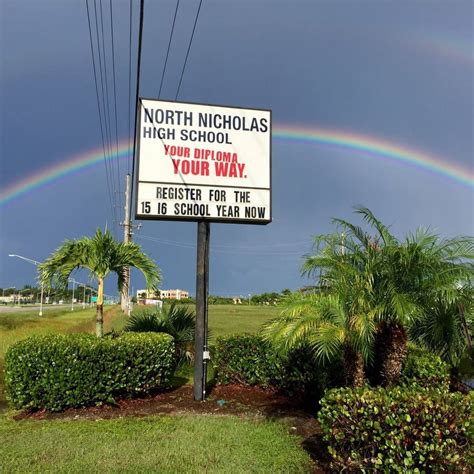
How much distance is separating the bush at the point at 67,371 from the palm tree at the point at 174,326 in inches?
131

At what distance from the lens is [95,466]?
4.70 metres

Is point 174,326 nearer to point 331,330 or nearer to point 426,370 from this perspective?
point 426,370

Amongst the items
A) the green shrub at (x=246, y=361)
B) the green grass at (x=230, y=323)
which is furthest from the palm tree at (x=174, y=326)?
the green shrub at (x=246, y=361)

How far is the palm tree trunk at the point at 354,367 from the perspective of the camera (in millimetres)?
5609

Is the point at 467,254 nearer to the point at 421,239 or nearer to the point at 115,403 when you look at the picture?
the point at 421,239

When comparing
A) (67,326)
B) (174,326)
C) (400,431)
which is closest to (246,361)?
(174,326)

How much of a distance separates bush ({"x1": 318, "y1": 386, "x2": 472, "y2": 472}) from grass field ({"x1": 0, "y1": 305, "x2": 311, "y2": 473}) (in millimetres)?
943

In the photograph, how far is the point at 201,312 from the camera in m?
8.61

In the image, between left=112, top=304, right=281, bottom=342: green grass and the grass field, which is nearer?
the grass field

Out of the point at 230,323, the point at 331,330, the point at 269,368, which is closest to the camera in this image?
the point at 331,330

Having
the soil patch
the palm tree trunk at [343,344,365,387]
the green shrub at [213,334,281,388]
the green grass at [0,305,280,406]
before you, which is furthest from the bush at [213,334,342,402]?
the palm tree trunk at [343,344,365,387]

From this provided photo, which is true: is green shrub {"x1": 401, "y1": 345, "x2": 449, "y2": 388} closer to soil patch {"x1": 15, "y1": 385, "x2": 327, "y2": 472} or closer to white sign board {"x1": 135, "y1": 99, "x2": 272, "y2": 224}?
soil patch {"x1": 15, "y1": 385, "x2": 327, "y2": 472}

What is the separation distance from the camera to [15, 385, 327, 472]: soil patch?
6621mm

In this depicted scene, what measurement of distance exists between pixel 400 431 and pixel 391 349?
2176 mm
